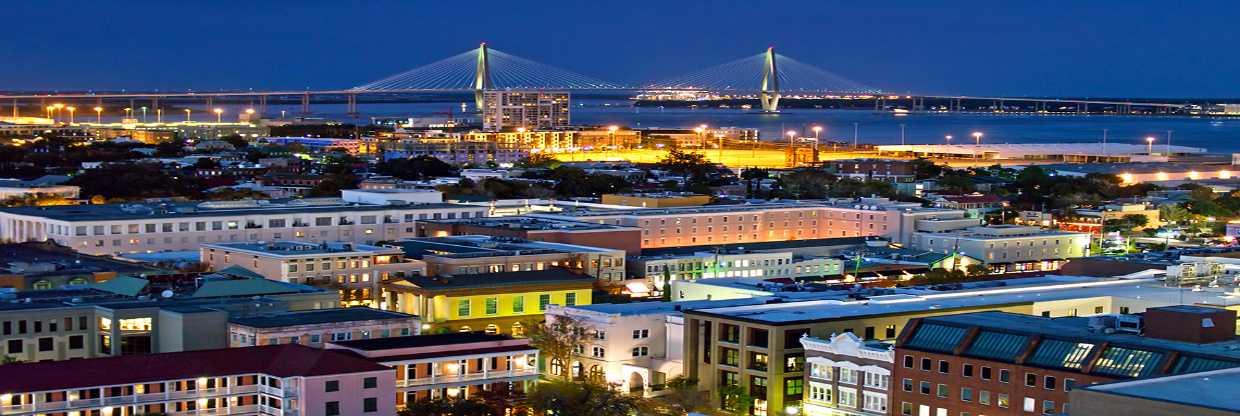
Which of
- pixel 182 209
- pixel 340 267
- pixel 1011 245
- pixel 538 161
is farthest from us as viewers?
pixel 538 161

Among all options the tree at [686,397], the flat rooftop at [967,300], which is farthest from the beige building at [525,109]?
the tree at [686,397]

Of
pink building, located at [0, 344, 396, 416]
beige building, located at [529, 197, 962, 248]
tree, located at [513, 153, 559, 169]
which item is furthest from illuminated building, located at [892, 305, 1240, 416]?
tree, located at [513, 153, 559, 169]

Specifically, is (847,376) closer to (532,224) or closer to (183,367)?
(183,367)

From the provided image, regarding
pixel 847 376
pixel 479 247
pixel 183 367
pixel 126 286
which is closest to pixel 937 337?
pixel 847 376

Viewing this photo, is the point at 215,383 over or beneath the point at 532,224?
beneath

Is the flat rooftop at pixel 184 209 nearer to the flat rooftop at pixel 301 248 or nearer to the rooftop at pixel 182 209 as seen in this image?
the rooftop at pixel 182 209

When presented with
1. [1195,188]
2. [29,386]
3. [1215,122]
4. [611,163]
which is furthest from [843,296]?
[1215,122]

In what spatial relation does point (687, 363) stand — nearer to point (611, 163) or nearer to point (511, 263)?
point (511, 263)
